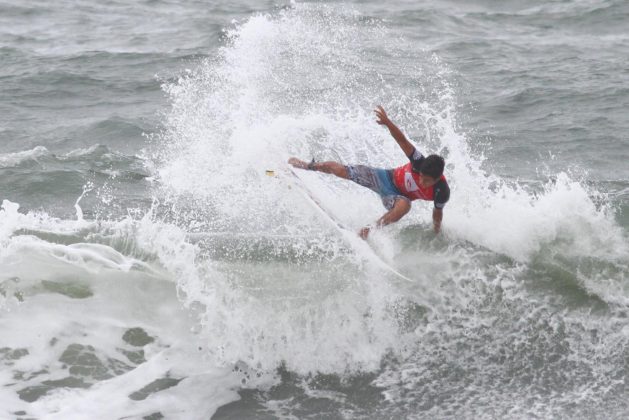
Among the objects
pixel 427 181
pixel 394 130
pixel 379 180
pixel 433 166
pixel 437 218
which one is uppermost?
pixel 394 130

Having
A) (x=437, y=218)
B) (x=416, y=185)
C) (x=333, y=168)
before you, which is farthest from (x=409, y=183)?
(x=333, y=168)

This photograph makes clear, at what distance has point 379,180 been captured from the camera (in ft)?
30.7

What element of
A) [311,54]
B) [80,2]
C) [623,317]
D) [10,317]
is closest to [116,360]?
[10,317]

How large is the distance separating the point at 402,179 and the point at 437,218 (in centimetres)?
66

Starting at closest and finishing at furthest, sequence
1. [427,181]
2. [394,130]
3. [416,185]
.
Answer: [394,130] → [427,181] → [416,185]

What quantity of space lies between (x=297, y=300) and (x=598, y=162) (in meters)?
6.60

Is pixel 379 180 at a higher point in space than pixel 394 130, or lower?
lower

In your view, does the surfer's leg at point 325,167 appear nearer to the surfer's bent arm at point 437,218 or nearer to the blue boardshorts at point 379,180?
the blue boardshorts at point 379,180

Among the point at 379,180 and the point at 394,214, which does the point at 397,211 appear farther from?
the point at 379,180

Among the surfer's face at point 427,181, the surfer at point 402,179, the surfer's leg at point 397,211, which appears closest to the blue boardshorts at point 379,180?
the surfer at point 402,179

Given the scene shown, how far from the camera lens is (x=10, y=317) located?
8.56 meters

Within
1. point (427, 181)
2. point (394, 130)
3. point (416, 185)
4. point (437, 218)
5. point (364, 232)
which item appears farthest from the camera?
point (437, 218)

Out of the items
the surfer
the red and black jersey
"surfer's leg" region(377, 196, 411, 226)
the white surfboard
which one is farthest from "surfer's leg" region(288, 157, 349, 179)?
"surfer's leg" region(377, 196, 411, 226)

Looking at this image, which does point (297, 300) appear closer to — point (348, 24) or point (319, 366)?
point (319, 366)
